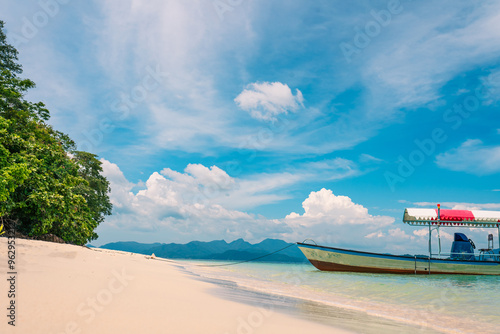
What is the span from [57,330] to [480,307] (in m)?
13.6

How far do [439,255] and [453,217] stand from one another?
3264mm

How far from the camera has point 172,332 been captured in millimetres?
3971

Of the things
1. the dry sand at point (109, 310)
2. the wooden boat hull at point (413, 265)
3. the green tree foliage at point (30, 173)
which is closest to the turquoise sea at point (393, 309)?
the dry sand at point (109, 310)

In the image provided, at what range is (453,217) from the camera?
23.8m

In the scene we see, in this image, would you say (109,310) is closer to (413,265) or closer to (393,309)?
(393,309)

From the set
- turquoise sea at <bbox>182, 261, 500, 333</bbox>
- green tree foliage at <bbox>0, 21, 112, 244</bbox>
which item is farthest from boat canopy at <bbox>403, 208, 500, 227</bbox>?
green tree foliage at <bbox>0, 21, 112, 244</bbox>

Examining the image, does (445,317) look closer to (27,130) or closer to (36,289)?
(36,289)

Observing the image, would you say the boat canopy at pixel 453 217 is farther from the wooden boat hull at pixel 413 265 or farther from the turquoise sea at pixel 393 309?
the turquoise sea at pixel 393 309

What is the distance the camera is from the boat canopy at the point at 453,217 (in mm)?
23672

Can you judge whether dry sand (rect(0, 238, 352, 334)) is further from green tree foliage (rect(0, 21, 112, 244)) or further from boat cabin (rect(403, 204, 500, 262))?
boat cabin (rect(403, 204, 500, 262))

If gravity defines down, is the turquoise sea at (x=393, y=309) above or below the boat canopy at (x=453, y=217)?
below

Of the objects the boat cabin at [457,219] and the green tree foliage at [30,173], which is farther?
the boat cabin at [457,219]

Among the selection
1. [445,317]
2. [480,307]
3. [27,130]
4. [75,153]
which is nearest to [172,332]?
[445,317]

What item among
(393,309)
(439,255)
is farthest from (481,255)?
(393,309)
